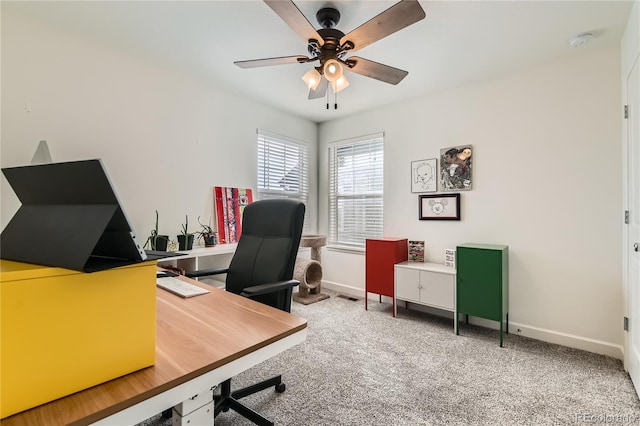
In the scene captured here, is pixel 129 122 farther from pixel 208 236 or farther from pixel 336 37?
pixel 336 37

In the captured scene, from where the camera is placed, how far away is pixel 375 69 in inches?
85.9

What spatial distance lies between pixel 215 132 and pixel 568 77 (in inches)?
138

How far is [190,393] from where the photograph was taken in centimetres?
73

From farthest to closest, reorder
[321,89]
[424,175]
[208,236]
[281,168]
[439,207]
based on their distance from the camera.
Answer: [281,168] < [424,175] < [439,207] < [208,236] < [321,89]

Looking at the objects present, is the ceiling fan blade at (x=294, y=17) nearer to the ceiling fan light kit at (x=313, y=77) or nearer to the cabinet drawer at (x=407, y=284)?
the ceiling fan light kit at (x=313, y=77)

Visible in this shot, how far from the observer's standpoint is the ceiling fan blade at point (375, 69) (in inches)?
82.9

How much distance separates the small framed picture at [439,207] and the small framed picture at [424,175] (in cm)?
11

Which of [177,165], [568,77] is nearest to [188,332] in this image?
[177,165]

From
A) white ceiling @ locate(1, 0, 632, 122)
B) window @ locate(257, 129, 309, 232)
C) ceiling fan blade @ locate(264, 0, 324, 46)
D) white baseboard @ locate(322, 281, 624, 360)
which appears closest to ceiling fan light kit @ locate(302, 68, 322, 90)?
ceiling fan blade @ locate(264, 0, 324, 46)

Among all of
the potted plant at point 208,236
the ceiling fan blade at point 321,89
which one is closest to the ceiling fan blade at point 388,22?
the ceiling fan blade at point 321,89

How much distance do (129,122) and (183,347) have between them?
2.60m

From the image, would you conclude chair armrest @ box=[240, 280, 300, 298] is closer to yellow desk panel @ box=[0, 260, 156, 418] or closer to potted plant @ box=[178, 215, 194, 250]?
yellow desk panel @ box=[0, 260, 156, 418]

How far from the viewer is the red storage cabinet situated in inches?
133

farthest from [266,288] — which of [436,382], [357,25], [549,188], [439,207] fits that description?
[549,188]
